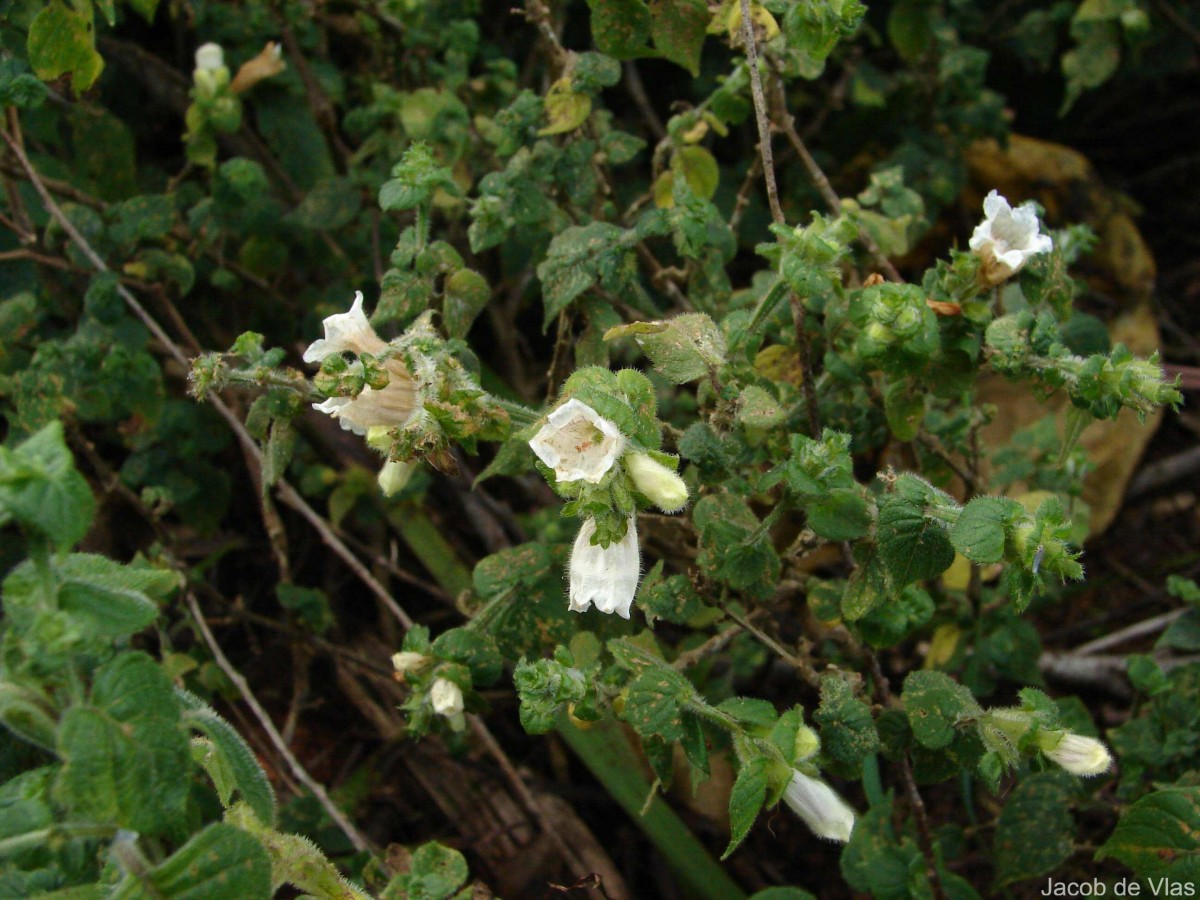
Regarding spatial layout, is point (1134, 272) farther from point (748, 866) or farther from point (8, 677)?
point (8, 677)

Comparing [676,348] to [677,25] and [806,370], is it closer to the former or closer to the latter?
[806,370]

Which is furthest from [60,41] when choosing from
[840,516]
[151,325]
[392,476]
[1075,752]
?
[1075,752]

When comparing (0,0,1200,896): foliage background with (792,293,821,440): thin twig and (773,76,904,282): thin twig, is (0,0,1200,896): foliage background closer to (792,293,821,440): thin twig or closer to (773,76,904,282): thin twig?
(773,76,904,282): thin twig

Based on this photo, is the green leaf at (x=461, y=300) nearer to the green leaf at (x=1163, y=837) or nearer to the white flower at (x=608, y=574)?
the white flower at (x=608, y=574)

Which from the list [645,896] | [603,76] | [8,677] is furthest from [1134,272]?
[8,677]

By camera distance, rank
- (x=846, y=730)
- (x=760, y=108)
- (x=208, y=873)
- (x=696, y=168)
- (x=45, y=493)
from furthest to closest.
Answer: (x=696, y=168), (x=760, y=108), (x=846, y=730), (x=208, y=873), (x=45, y=493)
